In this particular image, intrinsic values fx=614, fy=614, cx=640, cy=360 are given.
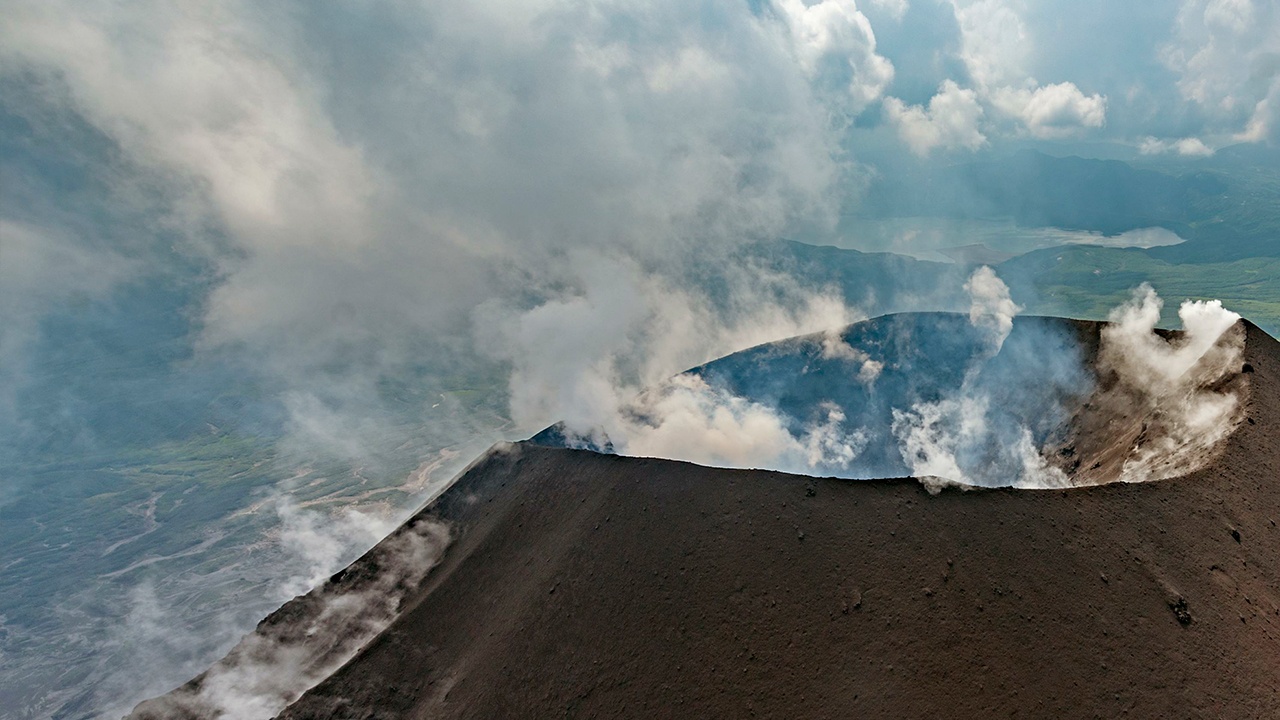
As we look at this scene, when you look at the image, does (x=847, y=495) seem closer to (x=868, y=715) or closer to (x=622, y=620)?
(x=868, y=715)

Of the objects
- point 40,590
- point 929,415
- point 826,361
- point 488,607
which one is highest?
point 40,590

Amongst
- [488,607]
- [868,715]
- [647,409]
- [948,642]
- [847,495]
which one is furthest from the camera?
[647,409]

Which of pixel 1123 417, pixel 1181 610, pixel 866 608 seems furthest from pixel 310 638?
pixel 1123 417

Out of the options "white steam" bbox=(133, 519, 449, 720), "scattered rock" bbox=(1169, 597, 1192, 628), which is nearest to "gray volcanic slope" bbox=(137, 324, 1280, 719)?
"scattered rock" bbox=(1169, 597, 1192, 628)

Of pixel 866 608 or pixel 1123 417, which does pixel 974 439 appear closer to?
pixel 1123 417

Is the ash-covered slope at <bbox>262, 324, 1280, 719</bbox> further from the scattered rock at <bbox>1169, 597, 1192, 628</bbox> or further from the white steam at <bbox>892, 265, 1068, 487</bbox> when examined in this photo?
the white steam at <bbox>892, 265, 1068, 487</bbox>

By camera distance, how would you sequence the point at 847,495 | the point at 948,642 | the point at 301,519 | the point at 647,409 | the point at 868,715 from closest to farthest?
the point at 868,715, the point at 948,642, the point at 847,495, the point at 647,409, the point at 301,519

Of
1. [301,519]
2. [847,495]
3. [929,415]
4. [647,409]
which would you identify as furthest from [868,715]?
[301,519]
